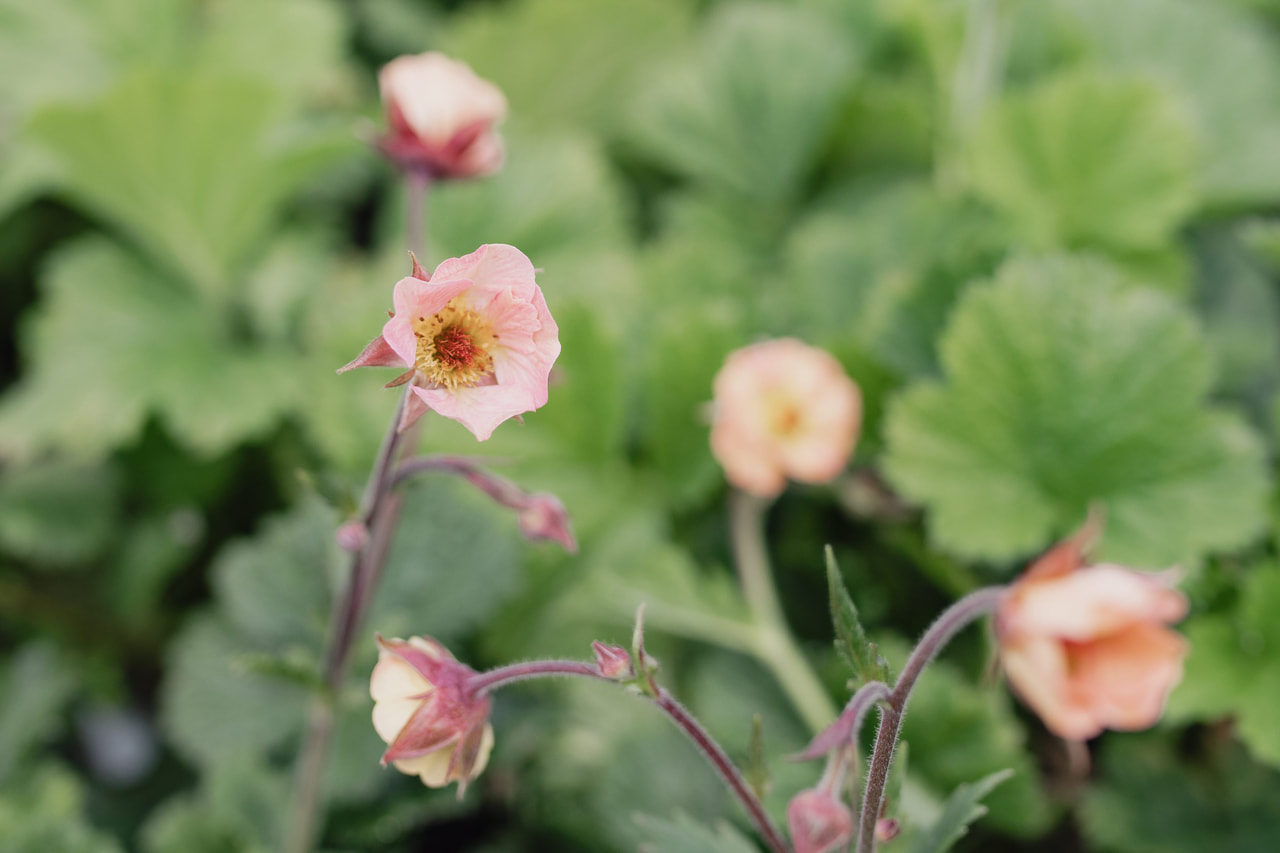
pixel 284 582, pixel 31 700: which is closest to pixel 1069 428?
pixel 284 582

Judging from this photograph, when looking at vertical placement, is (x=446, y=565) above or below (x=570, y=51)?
below

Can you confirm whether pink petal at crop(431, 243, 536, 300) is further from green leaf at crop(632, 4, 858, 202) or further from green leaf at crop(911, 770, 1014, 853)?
green leaf at crop(632, 4, 858, 202)

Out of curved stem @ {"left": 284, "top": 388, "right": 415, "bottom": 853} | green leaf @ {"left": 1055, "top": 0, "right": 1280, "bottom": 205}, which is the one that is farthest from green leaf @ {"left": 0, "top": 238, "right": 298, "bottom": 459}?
green leaf @ {"left": 1055, "top": 0, "right": 1280, "bottom": 205}

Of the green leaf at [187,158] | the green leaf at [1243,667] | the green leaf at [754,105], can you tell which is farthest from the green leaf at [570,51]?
the green leaf at [1243,667]

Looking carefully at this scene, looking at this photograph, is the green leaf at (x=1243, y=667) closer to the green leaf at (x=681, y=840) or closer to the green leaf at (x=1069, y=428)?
the green leaf at (x=1069, y=428)

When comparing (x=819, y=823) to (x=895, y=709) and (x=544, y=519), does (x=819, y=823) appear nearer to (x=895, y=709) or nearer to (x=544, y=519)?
(x=895, y=709)

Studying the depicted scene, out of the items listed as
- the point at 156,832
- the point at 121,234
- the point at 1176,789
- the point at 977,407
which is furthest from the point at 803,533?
the point at 121,234
